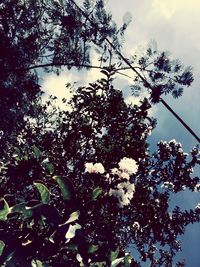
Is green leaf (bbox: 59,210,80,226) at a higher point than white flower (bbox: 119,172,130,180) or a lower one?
lower

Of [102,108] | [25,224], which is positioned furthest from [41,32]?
[25,224]

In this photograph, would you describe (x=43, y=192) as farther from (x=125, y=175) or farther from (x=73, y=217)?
(x=125, y=175)

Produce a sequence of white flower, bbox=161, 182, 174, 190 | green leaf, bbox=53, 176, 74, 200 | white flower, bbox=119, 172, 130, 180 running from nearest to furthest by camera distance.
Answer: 1. green leaf, bbox=53, 176, 74, 200
2. white flower, bbox=119, 172, 130, 180
3. white flower, bbox=161, 182, 174, 190

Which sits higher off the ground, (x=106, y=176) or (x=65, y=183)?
(x=106, y=176)

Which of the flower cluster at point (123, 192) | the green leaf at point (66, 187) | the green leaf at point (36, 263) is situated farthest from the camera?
the flower cluster at point (123, 192)

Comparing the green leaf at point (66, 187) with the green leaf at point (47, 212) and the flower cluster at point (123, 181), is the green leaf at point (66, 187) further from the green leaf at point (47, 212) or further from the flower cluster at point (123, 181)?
the flower cluster at point (123, 181)

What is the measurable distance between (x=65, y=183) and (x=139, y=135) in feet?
17.1

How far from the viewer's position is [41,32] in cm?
1238

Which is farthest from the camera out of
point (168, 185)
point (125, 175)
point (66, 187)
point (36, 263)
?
point (168, 185)

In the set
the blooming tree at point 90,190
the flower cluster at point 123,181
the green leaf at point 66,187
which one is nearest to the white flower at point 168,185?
the blooming tree at point 90,190

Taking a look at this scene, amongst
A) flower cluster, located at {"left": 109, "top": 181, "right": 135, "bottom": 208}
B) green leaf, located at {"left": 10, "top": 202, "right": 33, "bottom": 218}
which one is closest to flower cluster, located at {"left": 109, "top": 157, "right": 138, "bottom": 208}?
flower cluster, located at {"left": 109, "top": 181, "right": 135, "bottom": 208}

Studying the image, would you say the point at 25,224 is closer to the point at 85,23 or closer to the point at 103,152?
the point at 103,152

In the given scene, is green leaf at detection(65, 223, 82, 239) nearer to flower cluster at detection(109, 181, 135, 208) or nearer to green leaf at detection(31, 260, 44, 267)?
green leaf at detection(31, 260, 44, 267)

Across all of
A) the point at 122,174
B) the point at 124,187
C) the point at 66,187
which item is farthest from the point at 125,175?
the point at 66,187
